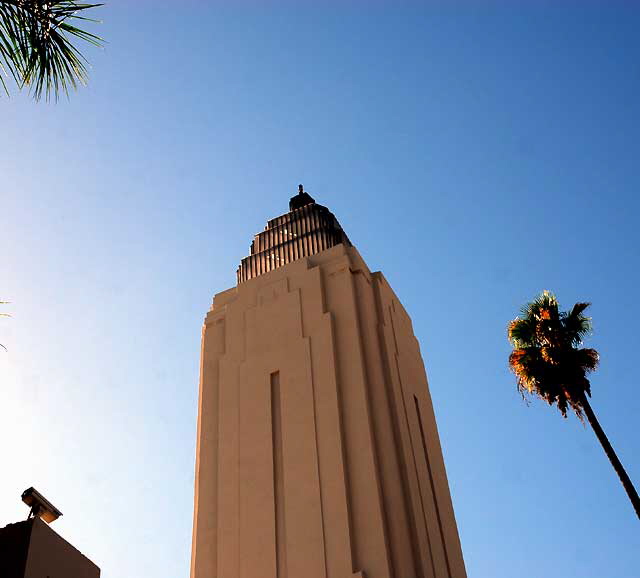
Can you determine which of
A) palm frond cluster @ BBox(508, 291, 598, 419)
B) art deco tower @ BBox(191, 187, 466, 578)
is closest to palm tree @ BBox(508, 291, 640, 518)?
palm frond cluster @ BBox(508, 291, 598, 419)

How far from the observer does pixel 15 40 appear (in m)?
6.61

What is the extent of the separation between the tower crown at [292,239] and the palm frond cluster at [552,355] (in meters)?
5.85

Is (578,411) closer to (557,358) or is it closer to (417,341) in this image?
(557,358)

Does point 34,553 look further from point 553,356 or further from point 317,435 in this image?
point 553,356

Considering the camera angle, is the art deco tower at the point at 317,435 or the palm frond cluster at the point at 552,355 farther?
the palm frond cluster at the point at 552,355

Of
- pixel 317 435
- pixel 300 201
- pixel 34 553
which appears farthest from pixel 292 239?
pixel 34 553

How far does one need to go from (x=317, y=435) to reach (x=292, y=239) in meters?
6.60

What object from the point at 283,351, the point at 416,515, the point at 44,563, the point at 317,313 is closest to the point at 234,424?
the point at 283,351

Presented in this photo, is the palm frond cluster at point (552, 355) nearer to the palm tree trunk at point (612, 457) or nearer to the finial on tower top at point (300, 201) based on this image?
the palm tree trunk at point (612, 457)

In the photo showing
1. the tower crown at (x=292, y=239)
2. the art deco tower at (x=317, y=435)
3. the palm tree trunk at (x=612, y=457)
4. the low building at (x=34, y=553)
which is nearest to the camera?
the low building at (x=34, y=553)

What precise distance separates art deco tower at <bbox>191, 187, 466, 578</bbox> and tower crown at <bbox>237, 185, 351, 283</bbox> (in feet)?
0.28

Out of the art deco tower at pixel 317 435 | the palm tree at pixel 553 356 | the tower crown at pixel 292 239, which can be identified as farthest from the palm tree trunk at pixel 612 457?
the tower crown at pixel 292 239

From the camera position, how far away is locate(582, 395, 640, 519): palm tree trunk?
647 inches

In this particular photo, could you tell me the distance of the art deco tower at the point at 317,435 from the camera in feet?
42.4
